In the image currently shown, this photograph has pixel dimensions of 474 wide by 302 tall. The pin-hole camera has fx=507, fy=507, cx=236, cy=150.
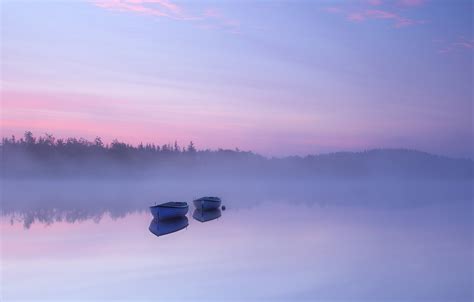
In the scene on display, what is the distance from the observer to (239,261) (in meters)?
15.3

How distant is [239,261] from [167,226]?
32.6ft

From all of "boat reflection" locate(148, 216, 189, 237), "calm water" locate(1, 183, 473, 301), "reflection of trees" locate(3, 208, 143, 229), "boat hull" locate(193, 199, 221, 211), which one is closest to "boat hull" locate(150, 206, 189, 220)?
"boat reflection" locate(148, 216, 189, 237)

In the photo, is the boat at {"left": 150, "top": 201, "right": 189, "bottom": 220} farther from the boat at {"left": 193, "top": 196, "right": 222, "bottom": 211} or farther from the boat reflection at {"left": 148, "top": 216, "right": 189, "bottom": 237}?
the boat at {"left": 193, "top": 196, "right": 222, "bottom": 211}

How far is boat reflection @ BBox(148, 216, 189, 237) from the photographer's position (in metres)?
22.5

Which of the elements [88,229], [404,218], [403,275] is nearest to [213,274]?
[403,275]

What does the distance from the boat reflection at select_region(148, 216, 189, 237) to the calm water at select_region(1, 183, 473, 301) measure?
2.12 feet

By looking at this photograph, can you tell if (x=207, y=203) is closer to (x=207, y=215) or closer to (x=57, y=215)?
(x=207, y=215)

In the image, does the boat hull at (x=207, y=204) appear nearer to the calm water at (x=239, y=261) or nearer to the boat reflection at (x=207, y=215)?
the boat reflection at (x=207, y=215)

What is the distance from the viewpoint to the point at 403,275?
1370cm

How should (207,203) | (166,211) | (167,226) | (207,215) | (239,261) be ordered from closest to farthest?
(239,261) < (167,226) < (166,211) < (207,215) < (207,203)

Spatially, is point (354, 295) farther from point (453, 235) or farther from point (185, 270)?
point (453, 235)

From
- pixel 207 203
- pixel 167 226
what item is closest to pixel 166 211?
pixel 167 226

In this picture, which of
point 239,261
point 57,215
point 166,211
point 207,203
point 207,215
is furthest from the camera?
point 207,203

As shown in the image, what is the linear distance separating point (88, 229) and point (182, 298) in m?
13.8
